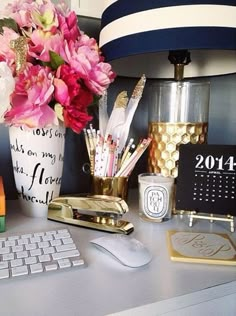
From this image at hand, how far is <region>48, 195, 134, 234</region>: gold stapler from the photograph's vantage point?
0.56 m

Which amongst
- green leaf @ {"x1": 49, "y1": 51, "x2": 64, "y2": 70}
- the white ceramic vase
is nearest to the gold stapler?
the white ceramic vase

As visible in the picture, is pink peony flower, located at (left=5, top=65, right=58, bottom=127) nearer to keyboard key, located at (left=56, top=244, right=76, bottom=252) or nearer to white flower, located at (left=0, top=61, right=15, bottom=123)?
white flower, located at (left=0, top=61, right=15, bottom=123)

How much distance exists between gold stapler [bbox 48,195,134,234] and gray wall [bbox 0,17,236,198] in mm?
232

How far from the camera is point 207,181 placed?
2.00ft

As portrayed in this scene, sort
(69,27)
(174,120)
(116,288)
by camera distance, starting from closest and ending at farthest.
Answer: (116,288)
(69,27)
(174,120)

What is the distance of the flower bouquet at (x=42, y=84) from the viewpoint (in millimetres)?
540

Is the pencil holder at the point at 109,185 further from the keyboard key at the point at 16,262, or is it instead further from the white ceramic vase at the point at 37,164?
the keyboard key at the point at 16,262

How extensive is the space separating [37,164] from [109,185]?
0.17 m

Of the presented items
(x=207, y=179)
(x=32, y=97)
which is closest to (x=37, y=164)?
(x=32, y=97)

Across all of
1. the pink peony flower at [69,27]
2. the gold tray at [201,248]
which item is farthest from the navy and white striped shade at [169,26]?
the gold tray at [201,248]

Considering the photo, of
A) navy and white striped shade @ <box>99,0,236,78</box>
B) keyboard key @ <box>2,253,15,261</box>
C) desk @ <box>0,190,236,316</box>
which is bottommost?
desk @ <box>0,190,236,316</box>

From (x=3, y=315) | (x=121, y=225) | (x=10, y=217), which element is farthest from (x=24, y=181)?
(x=3, y=315)

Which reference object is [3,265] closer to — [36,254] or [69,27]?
[36,254]

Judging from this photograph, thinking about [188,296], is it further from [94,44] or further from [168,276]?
[94,44]
